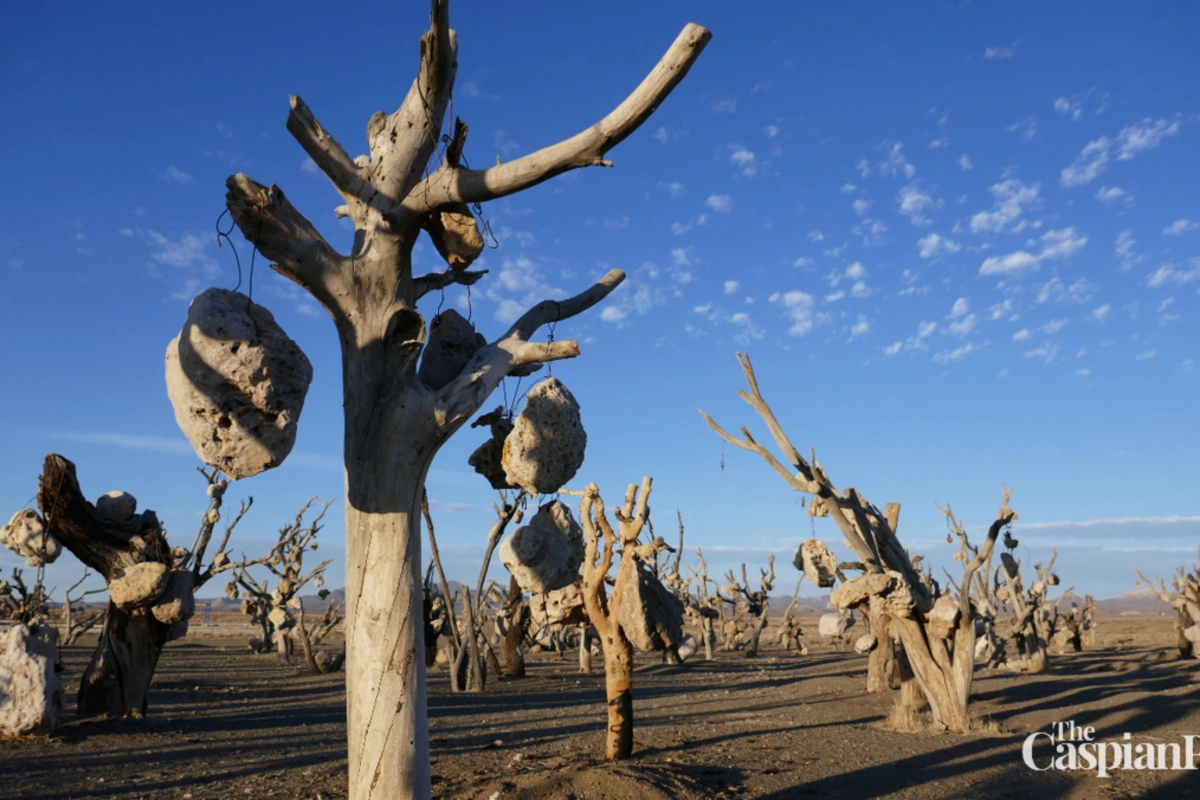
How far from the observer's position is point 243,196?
4.02m

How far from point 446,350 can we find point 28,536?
9.66 meters

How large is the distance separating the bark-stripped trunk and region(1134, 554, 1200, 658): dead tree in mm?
28038

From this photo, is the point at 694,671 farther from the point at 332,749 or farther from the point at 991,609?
the point at 332,749

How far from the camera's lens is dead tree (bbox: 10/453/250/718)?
36.2 ft

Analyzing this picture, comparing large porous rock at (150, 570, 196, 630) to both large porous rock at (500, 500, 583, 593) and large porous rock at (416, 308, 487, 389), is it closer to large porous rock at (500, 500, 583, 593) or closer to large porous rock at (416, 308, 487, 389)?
large porous rock at (500, 500, 583, 593)

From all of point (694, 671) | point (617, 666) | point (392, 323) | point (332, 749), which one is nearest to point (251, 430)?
point (392, 323)

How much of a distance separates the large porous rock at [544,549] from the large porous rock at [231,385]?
144 inches

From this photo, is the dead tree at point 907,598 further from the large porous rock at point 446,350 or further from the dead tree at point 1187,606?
the dead tree at point 1187,606

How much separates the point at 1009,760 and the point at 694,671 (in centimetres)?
1369

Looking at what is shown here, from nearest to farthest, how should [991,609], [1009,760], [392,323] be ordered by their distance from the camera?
[392,323] < [1009,760] < [991,609]

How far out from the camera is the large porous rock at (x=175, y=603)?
11.4 meters

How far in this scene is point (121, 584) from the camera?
11.0m

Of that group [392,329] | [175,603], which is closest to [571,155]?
[392,329]

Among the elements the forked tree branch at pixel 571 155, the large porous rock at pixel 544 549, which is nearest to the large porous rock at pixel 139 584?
the large porous rock at pixel 544 549
